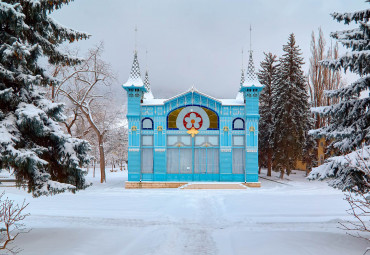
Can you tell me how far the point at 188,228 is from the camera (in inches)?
398

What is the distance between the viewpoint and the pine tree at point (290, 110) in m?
27.2

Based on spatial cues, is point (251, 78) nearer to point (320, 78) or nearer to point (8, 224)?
point (320, 78)

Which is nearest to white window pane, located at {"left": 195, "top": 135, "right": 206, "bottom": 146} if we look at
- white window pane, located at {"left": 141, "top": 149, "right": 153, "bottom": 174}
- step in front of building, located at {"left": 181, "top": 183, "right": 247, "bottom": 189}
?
step in front of building, located at {"left": 181, "top": 183, "right": 247, "bottom": 189}

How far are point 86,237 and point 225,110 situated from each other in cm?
1755

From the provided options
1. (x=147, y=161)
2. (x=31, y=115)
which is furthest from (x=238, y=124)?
(x=31, y=115)

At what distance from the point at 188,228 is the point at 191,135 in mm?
14312

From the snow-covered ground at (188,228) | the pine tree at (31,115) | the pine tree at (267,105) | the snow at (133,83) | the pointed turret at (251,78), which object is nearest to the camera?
the pine tree at (31,115)

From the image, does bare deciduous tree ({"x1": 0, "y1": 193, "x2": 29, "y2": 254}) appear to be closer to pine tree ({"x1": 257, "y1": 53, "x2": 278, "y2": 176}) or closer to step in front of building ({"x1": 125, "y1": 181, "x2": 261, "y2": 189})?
step in front of building ({"x1": 125, "y1": 181, "x2": 261, "y2": 189})

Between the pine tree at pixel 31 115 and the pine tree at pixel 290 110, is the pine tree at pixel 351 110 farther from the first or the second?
the pine tree at pixel 290 110

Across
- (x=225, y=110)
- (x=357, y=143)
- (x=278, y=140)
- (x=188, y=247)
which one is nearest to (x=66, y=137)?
(x=188, y=247)

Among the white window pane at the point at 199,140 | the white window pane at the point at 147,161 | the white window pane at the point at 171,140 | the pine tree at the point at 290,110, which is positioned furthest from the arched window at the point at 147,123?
the pine tree at the point at 290,110

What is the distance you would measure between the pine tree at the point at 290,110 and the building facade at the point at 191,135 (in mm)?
5027

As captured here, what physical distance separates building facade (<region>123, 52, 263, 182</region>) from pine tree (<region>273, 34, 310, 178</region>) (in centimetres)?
503

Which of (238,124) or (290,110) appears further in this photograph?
(290,110)
